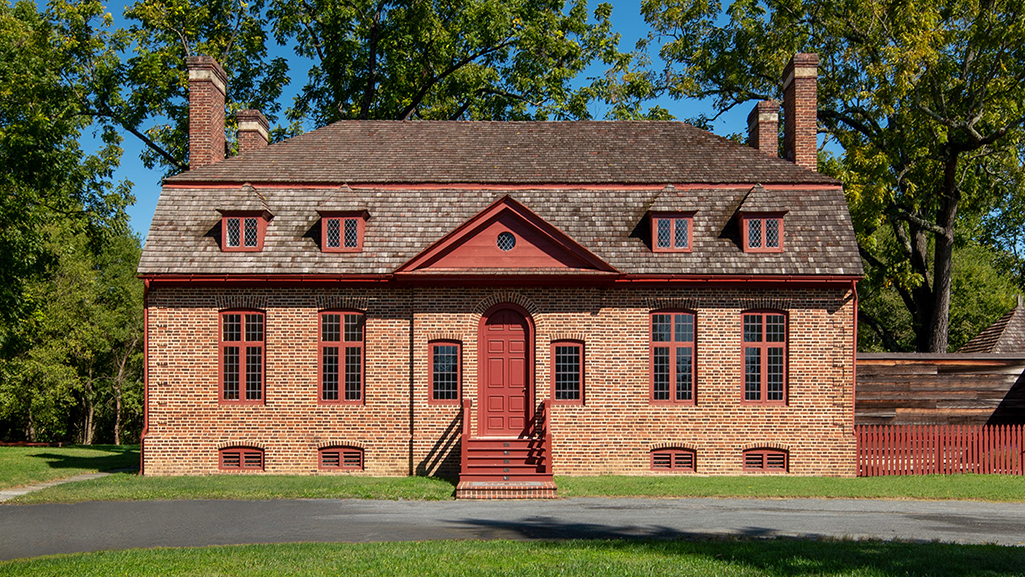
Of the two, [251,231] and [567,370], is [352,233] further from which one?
[567,370]

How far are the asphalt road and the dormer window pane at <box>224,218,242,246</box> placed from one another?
6.32 metres

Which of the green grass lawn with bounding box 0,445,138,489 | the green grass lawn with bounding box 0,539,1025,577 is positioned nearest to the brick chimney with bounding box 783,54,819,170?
the green grass lawn with bounding box 0,539,1025,577

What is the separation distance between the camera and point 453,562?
914 centimetres

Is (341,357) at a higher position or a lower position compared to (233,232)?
lower

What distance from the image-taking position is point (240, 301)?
60.1ft

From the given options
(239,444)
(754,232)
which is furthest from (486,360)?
(754,232)

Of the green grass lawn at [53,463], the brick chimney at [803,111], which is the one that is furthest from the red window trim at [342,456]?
the brick chimney at [803,111]

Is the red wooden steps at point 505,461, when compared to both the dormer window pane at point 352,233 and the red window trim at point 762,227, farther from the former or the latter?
the red window trim at point 762,227

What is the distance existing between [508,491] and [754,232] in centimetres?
821

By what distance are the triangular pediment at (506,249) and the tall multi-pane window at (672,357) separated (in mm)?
1870

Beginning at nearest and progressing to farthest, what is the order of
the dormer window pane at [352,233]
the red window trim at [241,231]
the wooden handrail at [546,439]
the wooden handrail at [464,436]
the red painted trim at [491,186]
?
1. the wooden handrail at [546,439]
2. the wooden handrail at [464,436]
3. the red window trim at [241,231]
4. the dormer window pane at [352,233]
5. the red painted trim at [491,186]

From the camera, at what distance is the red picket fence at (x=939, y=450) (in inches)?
714

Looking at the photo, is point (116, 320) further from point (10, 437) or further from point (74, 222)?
point (74, 222)

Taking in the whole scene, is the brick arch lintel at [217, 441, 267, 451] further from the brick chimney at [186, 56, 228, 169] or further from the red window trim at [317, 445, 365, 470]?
the brick chimney at [186, 56, 228, 169]
